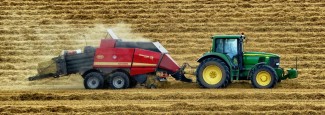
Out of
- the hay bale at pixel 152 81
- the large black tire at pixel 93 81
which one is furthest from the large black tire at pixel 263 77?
the large black tire at pixel 93 81

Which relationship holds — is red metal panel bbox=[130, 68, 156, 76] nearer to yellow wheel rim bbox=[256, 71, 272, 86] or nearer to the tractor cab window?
the tractor cab window

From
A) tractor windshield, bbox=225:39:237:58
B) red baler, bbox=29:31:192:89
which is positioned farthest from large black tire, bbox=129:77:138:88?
tractor windshield, bbox=225:39:237:58

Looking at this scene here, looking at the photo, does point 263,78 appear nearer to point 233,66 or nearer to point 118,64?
point 233,66

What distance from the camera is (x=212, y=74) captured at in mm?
19344

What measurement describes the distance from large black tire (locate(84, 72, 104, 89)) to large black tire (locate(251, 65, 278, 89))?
3851 mm

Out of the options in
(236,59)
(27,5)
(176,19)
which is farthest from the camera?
(27,5)

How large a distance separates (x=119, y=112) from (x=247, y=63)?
5.55 m

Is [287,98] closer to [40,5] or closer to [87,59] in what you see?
[87,59]

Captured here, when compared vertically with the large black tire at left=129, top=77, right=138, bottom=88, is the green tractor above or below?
above

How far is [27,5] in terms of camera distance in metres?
29.9

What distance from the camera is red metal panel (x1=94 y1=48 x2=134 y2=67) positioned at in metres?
19.6

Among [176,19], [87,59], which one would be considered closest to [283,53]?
[176,19]

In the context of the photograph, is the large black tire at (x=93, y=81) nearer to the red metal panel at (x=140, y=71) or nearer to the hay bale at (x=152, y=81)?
the red metal panel at (x=140, y=71)

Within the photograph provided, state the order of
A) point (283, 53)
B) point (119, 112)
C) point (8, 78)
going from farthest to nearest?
1. point (283, 53)
2. point (8, 78)
3. point (119, 112)
